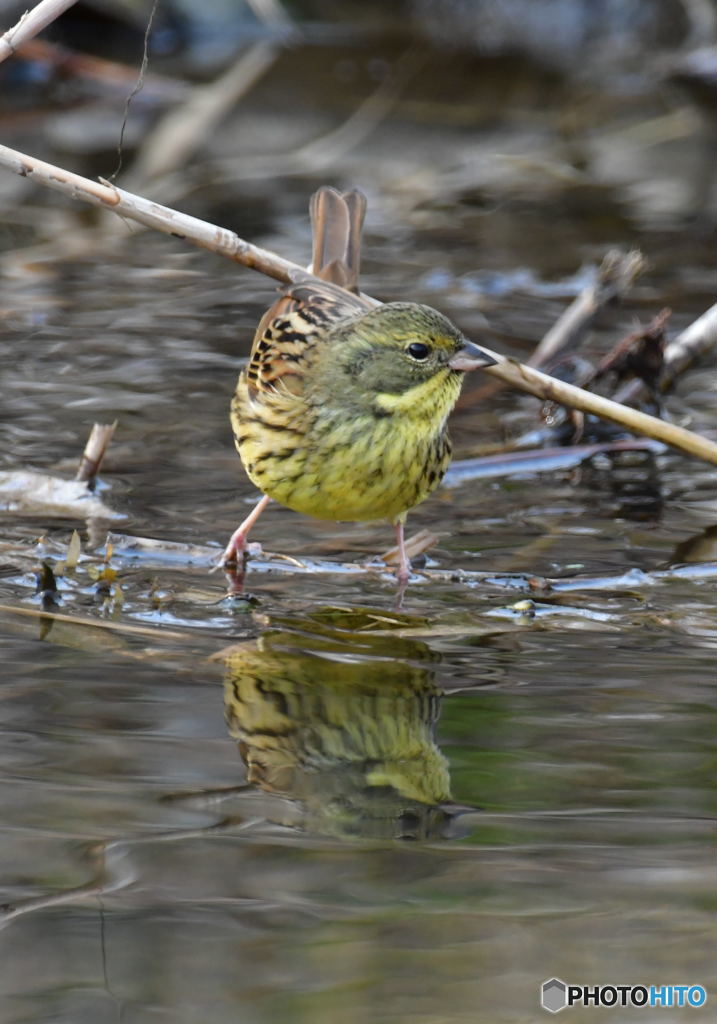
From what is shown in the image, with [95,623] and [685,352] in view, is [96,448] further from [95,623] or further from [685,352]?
[685,352]

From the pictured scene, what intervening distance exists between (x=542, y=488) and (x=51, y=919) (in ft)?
12.0

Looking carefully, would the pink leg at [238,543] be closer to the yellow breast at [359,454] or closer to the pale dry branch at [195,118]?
the yellow breast at [359,454]

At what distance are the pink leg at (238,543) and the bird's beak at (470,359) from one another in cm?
92

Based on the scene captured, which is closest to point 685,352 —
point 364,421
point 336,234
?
point 336,234

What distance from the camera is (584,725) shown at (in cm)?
421

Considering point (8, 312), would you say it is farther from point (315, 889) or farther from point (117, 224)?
point (315, 889)

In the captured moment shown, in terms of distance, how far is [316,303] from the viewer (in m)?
6.19

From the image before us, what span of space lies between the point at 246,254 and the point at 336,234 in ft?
4.23

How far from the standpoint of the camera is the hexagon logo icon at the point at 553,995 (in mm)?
3014

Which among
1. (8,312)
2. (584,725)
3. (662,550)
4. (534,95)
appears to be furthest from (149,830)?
(534,95)

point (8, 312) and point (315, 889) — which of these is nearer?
point (315, 889)

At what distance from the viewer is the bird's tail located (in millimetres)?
6508

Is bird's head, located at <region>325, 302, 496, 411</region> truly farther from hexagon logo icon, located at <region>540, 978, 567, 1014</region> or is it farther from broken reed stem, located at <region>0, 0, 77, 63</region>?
hexagon logo icon, located at <region>540, 978, 567, 1014</region>

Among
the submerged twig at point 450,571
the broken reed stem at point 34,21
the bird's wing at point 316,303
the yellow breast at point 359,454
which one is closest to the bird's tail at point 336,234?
the bird's wing at point 316,303
